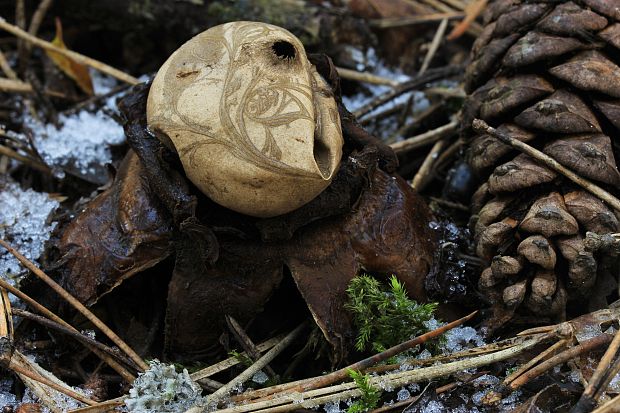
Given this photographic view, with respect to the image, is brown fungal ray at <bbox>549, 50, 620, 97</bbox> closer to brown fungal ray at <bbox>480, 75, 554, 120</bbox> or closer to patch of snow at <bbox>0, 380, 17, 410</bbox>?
brown fungal ray at <bbox>480, 75, 554, 120</bbox>

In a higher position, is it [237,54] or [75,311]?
[237,54]

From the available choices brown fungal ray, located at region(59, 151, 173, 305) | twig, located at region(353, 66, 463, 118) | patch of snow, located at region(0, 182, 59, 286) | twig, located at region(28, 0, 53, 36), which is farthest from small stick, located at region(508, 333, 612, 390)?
twig, located at region(28, 0, 53, 36)

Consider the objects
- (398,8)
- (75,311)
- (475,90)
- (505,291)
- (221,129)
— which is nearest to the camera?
(221,129)

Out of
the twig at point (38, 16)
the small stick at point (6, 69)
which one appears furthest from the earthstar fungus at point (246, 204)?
the twig at point (38, 16)

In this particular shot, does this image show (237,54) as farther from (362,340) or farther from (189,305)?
(362,340)

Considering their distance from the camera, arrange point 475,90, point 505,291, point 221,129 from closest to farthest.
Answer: point 221,129
point 505,291
point 475,90

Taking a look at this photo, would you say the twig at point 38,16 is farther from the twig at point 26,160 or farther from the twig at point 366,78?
the twig at point 366,78

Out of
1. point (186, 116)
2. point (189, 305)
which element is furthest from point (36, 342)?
point (186, 116)
